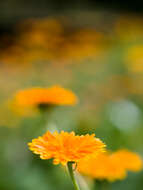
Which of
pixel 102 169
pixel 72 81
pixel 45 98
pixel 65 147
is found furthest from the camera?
pixel 72 81

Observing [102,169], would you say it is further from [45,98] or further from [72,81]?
[72,81]

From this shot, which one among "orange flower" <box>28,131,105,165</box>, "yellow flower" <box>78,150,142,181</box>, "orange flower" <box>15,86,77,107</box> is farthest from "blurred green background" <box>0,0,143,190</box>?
"orange flower" <box>28,131,105,165</box>

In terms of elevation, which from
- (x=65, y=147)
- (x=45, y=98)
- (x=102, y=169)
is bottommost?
(x=65, y=147)

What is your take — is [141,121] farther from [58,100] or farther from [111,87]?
[58,100]

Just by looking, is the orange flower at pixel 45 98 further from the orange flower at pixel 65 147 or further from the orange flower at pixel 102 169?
the orange flower at pixel 65 147

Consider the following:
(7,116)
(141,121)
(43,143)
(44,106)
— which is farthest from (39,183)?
(43,143)

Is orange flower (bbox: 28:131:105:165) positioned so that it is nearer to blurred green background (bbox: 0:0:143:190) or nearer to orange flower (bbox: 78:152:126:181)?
orange flower (bbox: 78:152:126:181)

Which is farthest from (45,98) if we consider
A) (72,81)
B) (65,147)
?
(72,81)
